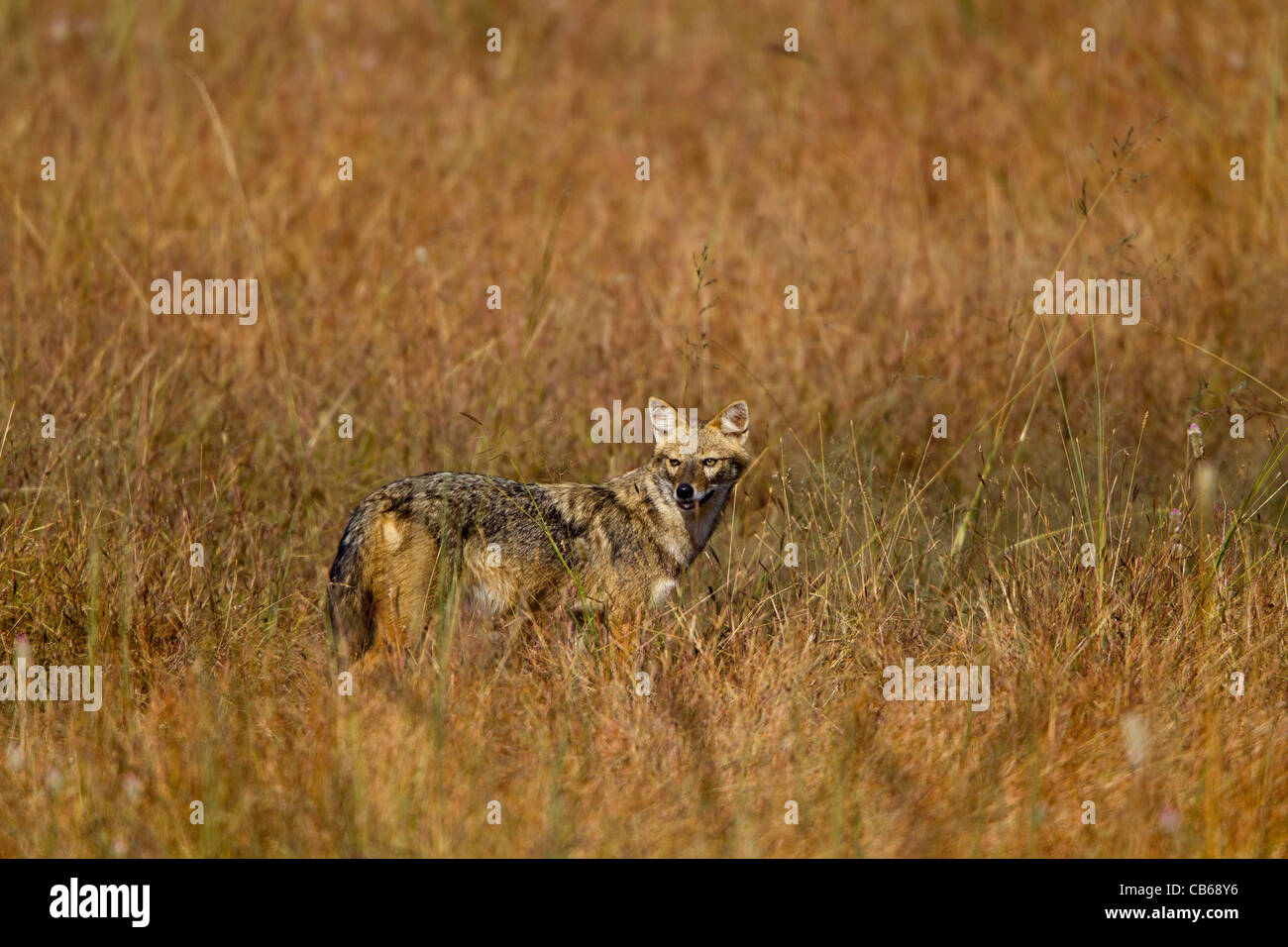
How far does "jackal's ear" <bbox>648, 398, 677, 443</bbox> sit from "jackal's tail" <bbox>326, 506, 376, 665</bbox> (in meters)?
1.29

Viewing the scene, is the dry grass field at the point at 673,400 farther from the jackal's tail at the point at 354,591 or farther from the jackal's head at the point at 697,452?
the jackal's head at the point at 697,452

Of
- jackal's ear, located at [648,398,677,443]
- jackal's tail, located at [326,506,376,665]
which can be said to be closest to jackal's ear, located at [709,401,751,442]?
jackal's ear, located at [648,398,677,443]

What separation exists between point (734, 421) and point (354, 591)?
5.97ft

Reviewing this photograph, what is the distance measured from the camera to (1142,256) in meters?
8.74

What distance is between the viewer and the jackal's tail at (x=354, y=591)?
207 inches

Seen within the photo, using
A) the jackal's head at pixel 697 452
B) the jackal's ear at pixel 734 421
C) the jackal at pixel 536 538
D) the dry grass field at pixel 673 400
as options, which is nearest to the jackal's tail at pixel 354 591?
the jackal at pixel 536 538

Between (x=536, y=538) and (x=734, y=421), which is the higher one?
(x=734, y=421)

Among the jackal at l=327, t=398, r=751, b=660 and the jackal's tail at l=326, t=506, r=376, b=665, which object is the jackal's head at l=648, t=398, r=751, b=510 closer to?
the jackal at l=327, t=398, r=751, b=660

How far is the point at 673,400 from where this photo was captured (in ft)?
24.5

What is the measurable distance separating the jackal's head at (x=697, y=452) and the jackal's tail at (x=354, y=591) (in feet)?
4.21

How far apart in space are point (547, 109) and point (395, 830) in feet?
28.0

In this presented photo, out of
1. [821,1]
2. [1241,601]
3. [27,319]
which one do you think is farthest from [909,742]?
[821,1]

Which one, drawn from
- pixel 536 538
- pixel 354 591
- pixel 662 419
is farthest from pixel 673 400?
pixel 354 591

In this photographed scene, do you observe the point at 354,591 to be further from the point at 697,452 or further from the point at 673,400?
the point at 673,400
